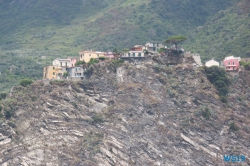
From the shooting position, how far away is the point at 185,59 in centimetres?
8981

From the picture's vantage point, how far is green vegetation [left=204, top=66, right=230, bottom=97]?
87.4 metres

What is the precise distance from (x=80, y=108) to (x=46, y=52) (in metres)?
50.8

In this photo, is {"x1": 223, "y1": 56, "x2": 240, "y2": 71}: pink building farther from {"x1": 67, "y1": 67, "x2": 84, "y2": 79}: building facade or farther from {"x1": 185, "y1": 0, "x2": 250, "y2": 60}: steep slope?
{"x1": 67, "y1": 67, "x2": 84, "y2": 79}: building facade

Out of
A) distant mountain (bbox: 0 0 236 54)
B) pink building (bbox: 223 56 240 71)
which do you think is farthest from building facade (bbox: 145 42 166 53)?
distant mountain (bbox: 0 0 236 54)

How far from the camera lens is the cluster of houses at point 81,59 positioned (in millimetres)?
89031

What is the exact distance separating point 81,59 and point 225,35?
110ft

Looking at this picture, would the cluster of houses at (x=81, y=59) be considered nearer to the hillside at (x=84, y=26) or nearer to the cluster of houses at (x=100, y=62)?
the cluster of houses at (x=100, y=62)

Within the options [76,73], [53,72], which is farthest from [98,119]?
[53,72]

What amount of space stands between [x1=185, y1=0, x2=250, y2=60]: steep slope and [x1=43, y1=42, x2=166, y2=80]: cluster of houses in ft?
68.1

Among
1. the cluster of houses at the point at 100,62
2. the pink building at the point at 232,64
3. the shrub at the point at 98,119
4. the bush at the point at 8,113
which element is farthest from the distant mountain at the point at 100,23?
the bush at the point at 8,113

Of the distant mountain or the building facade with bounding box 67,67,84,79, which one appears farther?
the distant mountain

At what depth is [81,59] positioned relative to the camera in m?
94.0

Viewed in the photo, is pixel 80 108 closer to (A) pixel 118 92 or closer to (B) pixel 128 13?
(A) pixel 118 92

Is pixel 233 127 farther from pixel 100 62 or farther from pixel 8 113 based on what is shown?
pixel 8 113
